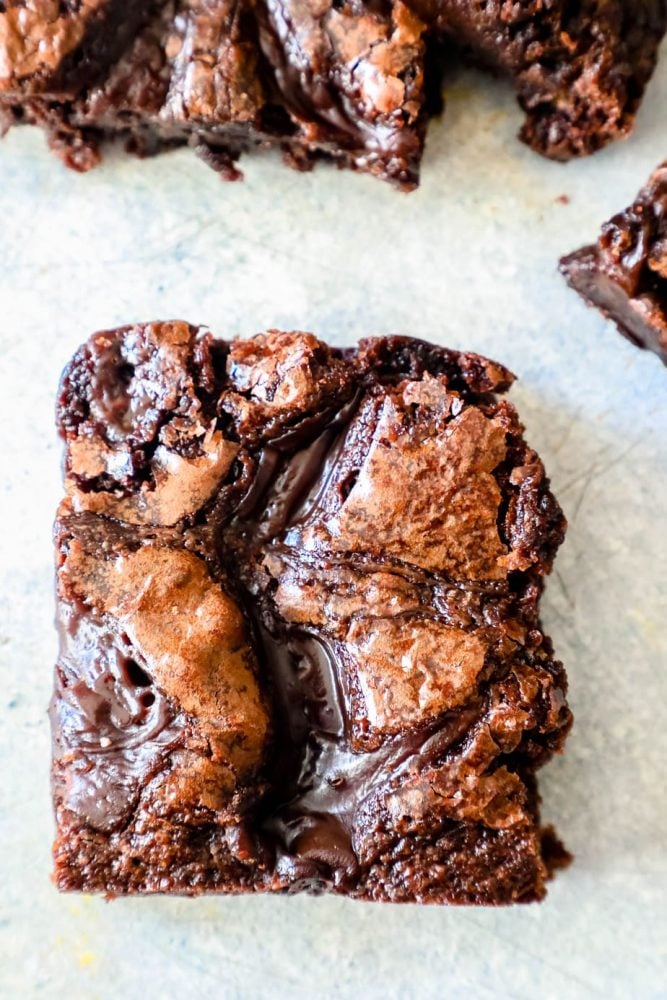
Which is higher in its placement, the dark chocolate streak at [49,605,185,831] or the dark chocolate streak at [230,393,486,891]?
the dark chocolate streak at [230,393,486,891]

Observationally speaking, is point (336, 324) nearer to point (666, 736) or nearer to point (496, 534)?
point (496, 534)

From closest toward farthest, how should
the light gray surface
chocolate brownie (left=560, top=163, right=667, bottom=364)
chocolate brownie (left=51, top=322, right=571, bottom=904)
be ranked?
chocolate brownie (left=51, top=322, right=571, bottom=904) → chocolate brownie (left=560, top=163, right=667, bottom=364) → the light gray surface

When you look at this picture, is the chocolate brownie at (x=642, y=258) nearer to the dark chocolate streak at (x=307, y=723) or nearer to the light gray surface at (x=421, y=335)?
the light gray surface at (x=421, y=335)

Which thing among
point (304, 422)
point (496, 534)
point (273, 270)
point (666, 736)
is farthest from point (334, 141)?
point (666, 736)

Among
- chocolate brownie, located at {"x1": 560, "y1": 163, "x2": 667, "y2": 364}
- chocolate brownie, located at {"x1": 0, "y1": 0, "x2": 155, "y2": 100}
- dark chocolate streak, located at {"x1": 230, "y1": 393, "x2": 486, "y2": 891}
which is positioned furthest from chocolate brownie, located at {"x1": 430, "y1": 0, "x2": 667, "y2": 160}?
dark chocolate streak, located at {"x1": 230, "y1": 393, "x2": 486, "y2": 891}

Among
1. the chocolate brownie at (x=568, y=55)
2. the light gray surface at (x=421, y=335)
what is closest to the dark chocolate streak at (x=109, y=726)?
the light gray surface at (x=421, y=335)

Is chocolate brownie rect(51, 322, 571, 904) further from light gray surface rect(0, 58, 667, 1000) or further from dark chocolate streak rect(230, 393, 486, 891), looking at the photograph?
light gray surface rect(0, 58, 667, 1000)
